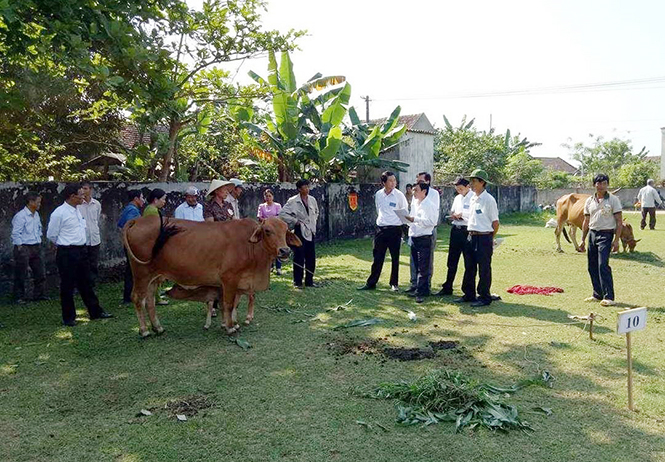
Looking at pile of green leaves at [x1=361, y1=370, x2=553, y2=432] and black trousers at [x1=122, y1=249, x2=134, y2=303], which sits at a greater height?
black trousers at [x1=122, y1=249, x2=134, y2=303]

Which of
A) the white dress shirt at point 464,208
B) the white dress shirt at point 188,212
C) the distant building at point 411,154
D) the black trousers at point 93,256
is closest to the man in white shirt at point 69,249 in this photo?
the black trousers at point 93,256

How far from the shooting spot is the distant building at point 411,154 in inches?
879

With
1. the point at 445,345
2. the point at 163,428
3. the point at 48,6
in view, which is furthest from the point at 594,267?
the point at 48,6

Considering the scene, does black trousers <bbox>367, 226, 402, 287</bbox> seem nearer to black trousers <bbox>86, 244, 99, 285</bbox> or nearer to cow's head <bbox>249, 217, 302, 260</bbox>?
cow's head <bbox>249, 217, 302, 260</bbox>

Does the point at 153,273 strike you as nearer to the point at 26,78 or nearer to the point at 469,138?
the point at 26,78

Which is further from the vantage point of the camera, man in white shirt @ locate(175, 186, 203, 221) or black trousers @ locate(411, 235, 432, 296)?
black trousers @ locate(411, 235, 432, 296)

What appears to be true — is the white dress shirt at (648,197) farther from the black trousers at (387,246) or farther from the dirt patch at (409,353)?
the dirt patch at (409,353)

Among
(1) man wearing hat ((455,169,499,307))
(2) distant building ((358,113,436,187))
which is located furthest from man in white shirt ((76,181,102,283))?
(2) distant building ((358,113,436,187))

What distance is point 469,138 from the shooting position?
29.9 m

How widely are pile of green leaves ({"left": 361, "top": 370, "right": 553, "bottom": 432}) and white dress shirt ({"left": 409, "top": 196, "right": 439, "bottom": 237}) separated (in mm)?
4004

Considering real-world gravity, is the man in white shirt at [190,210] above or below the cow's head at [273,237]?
above

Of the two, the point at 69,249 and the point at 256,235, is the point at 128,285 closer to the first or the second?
the point at 69,249

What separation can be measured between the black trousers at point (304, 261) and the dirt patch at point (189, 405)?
5.01 m

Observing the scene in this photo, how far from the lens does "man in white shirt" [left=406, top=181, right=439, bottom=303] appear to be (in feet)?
29.1
